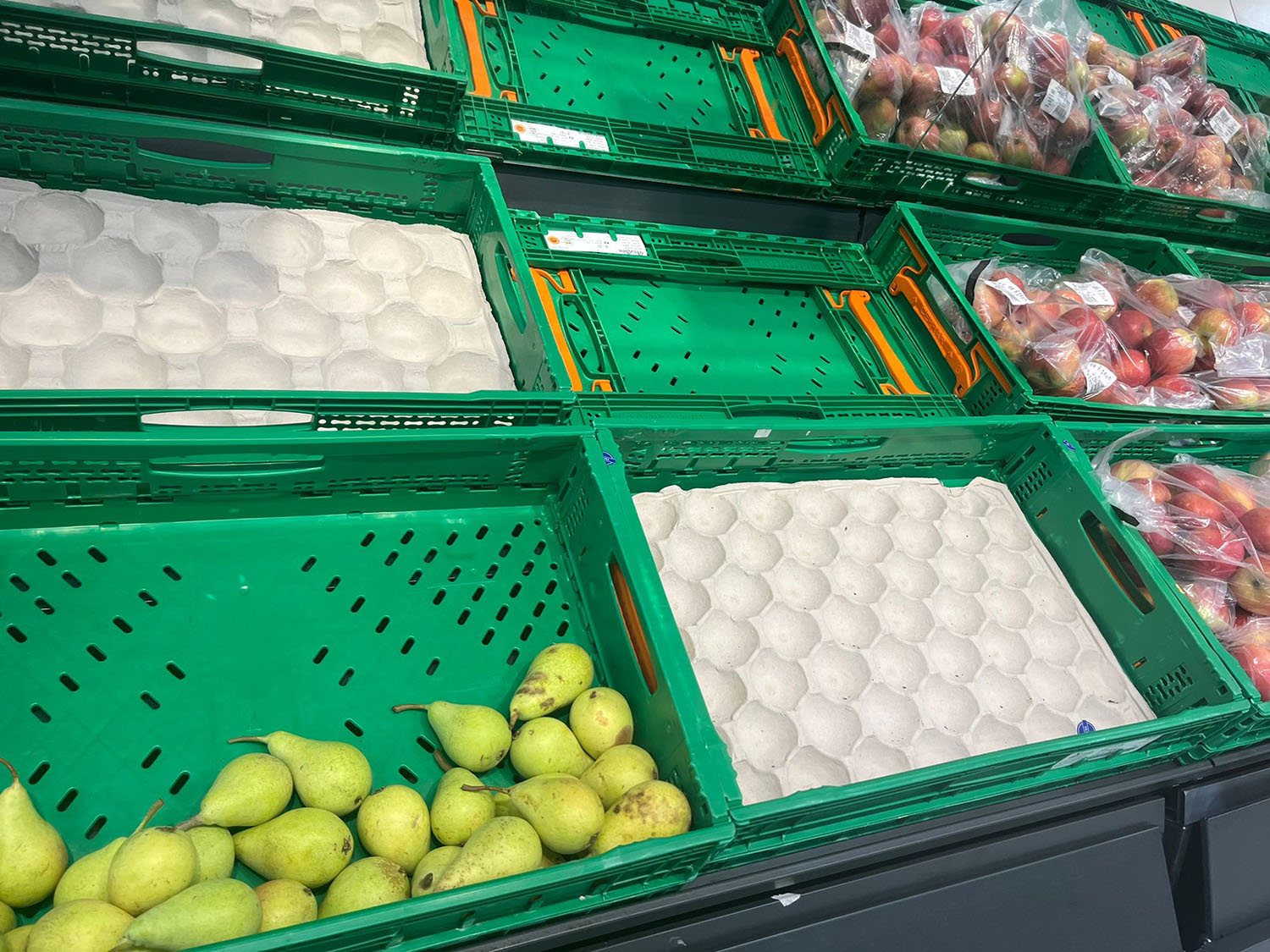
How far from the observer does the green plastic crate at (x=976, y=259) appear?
1829 millimetres

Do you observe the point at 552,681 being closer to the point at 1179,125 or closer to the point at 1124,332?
the point at 1124,332

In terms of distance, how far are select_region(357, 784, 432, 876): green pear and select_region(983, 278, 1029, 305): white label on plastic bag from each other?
1767 millimetres

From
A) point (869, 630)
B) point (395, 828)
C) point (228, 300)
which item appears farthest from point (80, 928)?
point (869, 630)

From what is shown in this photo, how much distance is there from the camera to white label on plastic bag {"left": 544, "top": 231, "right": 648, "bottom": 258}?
180 centimetres

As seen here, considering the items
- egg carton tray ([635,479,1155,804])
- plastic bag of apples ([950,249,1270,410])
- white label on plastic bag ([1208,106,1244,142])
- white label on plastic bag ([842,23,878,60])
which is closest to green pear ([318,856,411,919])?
egg carton tray ([635,479,1155,804])

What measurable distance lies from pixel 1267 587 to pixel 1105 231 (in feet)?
3.85

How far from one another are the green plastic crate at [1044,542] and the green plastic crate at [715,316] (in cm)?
16

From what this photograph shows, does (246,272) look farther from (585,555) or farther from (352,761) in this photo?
(352,761)

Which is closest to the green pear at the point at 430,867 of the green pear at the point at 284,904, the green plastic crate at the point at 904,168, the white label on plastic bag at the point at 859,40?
the green pear at the point at 284,904

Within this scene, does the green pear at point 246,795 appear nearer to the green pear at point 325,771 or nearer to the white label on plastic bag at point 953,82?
the green pear at point 325,771

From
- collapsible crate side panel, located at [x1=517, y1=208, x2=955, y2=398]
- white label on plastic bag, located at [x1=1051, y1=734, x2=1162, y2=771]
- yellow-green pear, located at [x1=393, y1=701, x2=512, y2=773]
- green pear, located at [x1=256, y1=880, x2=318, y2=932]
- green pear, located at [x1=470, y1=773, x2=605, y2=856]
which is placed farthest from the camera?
collapsible crate side panel, located at [x1=517, y1=208, x2=955, y2=398]

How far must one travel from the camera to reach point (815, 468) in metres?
1.65

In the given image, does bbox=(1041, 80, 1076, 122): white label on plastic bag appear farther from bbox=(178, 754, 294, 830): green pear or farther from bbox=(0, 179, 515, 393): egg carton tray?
bbox=(178, 754, 294, 830): green pear

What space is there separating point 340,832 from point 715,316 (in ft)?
4.57
